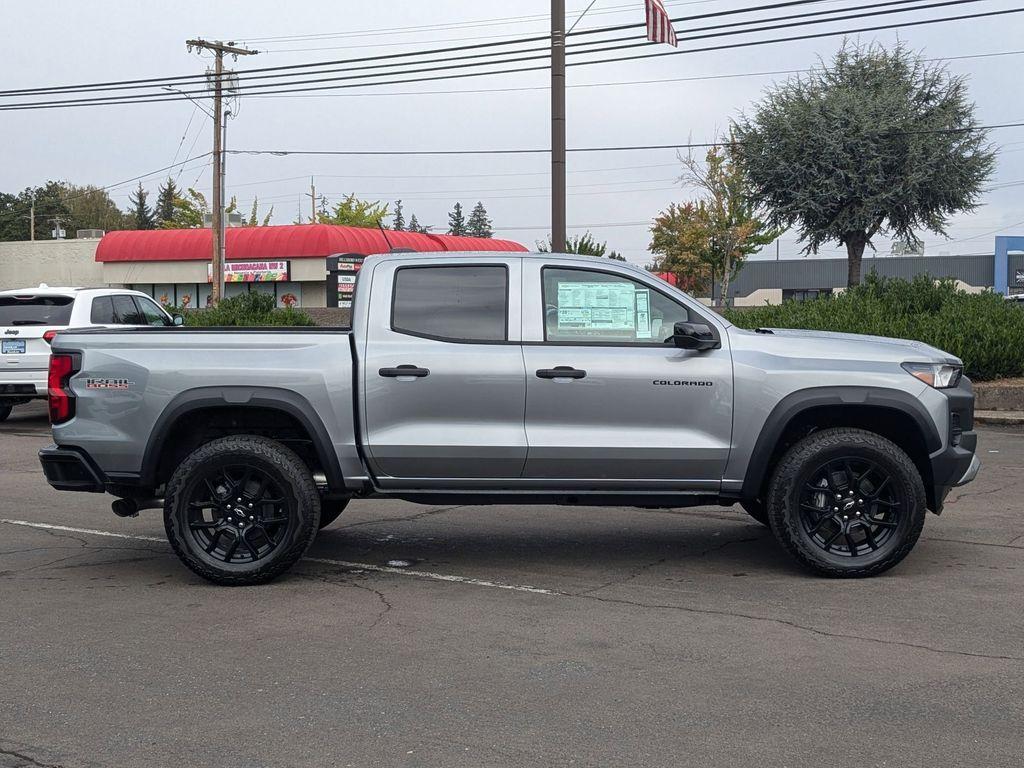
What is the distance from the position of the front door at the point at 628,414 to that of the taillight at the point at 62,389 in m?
2.73

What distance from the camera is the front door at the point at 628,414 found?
23.3 ft

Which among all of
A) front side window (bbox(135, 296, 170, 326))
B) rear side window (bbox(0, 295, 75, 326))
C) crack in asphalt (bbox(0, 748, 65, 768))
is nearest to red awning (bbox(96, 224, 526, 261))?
front side window (bbox(135, 296, 170, 326))

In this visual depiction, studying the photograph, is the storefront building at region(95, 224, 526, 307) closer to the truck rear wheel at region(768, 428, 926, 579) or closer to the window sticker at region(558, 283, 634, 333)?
the window sticker at region(558, 283, 634, 333)

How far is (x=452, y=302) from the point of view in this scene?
7367mm

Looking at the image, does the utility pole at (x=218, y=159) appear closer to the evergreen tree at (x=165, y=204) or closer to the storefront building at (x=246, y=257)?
the storefront building at (x=246, y=257)

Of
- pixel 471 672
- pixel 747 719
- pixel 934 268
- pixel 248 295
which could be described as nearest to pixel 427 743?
pixel 471 672

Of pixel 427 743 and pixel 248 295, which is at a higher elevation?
pixel 248 295

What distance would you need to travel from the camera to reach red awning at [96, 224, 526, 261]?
5194cm

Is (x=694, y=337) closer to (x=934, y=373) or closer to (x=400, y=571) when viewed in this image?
(x=934, y=373)

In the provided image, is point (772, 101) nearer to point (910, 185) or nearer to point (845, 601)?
point (910, 185)

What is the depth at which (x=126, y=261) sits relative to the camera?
187ft

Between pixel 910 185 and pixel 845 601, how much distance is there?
33.4 meters

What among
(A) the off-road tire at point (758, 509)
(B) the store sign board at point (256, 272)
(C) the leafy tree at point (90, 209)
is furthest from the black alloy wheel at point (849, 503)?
(C) the leafy tree at point (90, 209)

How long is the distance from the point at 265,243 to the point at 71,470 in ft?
157
